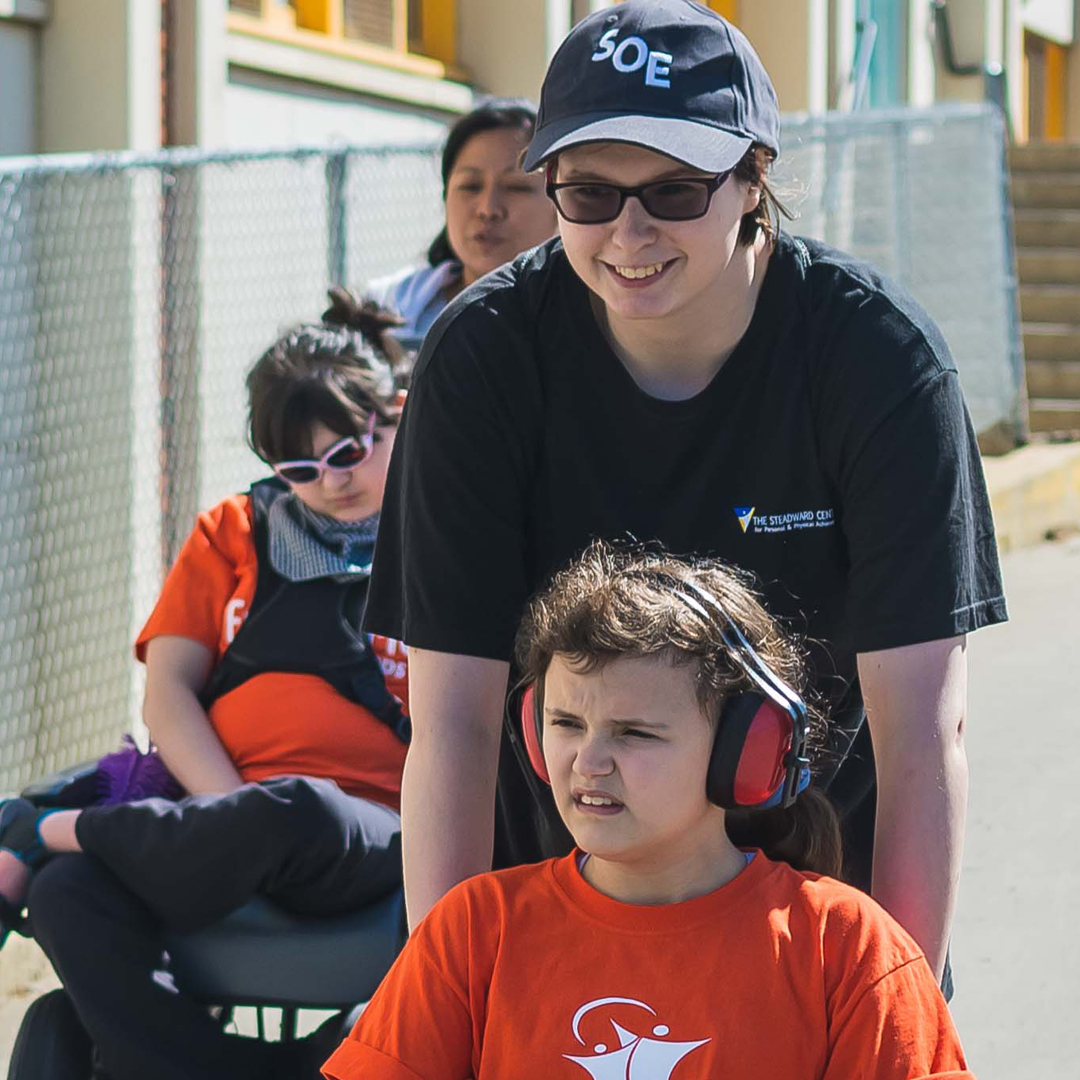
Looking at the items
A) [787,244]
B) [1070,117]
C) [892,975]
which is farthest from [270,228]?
[1070,117]

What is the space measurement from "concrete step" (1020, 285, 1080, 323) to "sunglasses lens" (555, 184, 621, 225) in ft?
33.7

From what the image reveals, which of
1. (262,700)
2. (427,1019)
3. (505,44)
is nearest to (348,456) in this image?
(262,700)

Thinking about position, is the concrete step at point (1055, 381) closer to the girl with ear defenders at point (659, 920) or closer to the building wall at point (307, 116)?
the building wall at point (307, 116)

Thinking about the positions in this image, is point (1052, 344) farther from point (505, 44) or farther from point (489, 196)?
point (489, 196)

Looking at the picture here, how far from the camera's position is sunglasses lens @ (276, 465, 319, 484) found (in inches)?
137

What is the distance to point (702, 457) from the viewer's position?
85.6 inches

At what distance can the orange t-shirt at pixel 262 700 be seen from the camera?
3.36 m

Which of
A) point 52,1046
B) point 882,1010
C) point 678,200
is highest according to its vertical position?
point 678,200

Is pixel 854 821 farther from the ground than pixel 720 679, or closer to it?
closer to it

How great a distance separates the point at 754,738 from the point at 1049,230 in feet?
37.9

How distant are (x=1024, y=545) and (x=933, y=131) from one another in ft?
6.86

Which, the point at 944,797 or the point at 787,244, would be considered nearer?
the point at 944,797

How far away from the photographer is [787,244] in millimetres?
2227

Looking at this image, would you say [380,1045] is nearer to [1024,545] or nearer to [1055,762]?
[1055,762]
